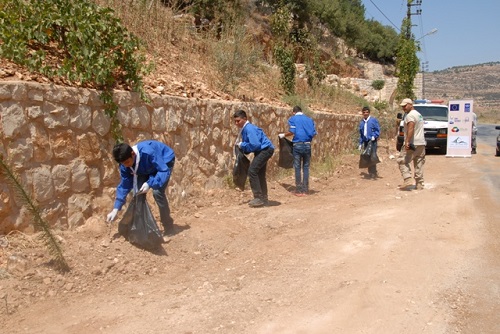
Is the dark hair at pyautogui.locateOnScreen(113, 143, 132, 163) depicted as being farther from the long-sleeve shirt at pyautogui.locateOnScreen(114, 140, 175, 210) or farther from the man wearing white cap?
the man wearing white cap

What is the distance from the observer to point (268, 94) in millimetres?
12492

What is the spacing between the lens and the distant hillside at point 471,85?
295 ft

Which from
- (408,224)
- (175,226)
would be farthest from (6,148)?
(408,224)

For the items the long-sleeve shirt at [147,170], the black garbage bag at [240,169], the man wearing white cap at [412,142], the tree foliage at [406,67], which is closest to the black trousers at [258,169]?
the black garbage bag at [240,169]

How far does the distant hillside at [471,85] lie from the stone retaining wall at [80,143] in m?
78.0

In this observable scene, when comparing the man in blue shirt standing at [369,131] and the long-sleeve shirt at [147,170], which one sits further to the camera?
the man in blue shirt standing at [369,131]

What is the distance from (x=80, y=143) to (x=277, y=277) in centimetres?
271

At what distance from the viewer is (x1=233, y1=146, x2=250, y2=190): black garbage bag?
8.23 m

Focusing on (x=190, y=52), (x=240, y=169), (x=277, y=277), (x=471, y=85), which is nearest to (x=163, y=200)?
(x=277, y=277)

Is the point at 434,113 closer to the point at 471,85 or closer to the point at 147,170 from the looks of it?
the point at 147,170

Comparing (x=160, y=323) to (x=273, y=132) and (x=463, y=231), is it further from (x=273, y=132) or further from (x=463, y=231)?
(x=273, y=132)

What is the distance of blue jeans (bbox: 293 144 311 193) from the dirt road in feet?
5.47

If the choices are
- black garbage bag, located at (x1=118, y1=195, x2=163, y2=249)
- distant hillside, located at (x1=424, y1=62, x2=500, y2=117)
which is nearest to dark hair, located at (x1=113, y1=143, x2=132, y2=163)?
black garbage bag, located at (x1=118, y1=195, x2=163, y2=249)

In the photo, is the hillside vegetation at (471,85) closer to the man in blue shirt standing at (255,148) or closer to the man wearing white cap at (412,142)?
the man wearing white cap at (412,142)
